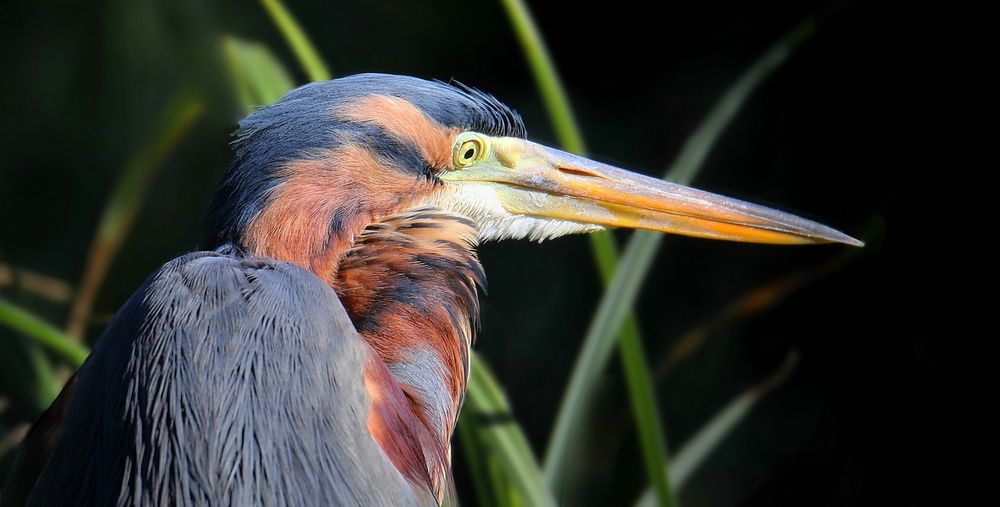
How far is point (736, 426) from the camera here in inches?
125

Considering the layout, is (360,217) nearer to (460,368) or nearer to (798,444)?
(460,368)

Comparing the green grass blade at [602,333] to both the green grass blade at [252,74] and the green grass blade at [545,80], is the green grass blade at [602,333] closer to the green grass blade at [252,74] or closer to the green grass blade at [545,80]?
the green grass blade at [545,80]

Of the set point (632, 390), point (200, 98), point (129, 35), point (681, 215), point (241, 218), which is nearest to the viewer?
point (241, 218)

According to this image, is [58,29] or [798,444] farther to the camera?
[58,29]

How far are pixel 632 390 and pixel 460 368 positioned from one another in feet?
1.75

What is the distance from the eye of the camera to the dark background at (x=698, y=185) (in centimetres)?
294

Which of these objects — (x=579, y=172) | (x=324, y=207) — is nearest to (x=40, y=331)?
(x=324, y=207)

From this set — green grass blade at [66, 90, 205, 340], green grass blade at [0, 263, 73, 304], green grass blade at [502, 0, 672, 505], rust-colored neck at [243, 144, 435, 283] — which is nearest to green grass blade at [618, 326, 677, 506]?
green grass blade at [502, 0, 672, 505]

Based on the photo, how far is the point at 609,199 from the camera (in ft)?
5.53

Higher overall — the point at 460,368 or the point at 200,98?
the point at 200,98

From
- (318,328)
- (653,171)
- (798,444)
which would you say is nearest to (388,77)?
(318,328)

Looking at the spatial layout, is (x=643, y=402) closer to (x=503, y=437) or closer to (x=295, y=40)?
(x=503, y=437)

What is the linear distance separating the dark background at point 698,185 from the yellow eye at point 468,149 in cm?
134

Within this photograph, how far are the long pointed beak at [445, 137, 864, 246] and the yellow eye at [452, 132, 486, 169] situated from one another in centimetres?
3
